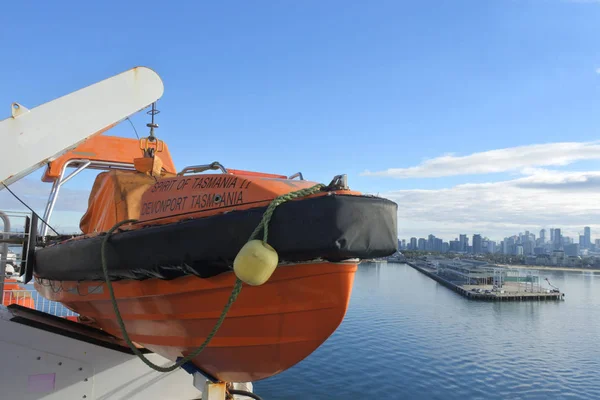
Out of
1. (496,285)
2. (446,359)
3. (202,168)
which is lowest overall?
(446,359)

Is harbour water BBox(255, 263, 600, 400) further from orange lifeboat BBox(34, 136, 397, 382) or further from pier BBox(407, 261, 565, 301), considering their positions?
orange lifeboat BBox(34, 136, 397, 382)

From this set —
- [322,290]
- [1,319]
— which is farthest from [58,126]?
[322,290]

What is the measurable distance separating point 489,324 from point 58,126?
3820 cm

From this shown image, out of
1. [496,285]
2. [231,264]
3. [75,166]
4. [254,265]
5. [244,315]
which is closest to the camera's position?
[254,265]

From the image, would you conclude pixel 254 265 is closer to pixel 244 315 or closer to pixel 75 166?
→ pixel 244 315

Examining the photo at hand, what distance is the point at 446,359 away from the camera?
23250 mm

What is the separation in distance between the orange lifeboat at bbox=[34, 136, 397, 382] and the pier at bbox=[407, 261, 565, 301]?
5522cm

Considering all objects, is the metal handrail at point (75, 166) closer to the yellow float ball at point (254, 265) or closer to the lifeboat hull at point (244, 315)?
the lifeboat hull at point (244, 315)

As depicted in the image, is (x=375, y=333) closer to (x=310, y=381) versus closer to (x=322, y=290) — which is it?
(x=310, y=381)

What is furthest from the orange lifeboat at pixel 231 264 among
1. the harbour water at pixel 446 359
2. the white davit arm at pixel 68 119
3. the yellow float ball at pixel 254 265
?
the harbour water at pixel 446 359

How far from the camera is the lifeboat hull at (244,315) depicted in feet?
10.2

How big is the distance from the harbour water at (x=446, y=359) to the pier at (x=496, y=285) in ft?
42.3

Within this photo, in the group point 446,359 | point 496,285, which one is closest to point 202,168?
point 446,359

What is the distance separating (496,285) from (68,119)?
66.4 metres
